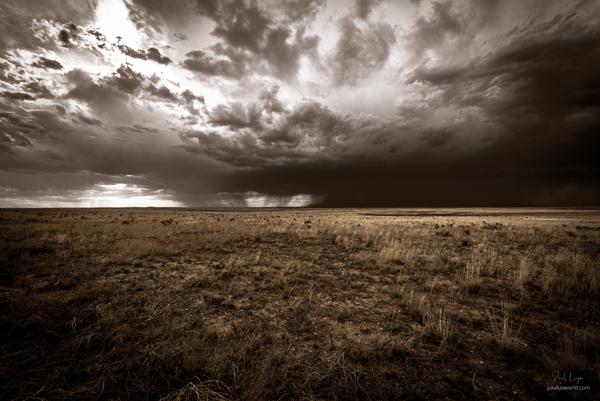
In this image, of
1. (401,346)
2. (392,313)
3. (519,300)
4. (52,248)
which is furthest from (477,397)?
(52,248)

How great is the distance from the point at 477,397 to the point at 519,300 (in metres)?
4.63

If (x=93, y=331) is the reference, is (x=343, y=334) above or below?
below

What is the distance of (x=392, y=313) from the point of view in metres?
5.36

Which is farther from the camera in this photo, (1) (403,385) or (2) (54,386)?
(1) (403,385)

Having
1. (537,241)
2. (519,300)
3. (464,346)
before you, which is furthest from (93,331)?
(537,241)

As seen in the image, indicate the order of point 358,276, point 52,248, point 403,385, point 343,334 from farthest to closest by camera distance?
point 52,248 → point 358,276 → point 343,334 → point 403,385

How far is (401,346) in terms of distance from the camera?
13.0 ft

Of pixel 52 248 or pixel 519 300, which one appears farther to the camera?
pixel 52 248

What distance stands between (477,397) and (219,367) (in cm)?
325

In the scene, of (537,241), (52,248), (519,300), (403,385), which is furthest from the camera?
(537,241)

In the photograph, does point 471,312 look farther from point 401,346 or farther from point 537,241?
point 537,241

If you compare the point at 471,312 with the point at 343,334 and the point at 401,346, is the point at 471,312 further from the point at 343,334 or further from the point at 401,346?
the point at 343,334

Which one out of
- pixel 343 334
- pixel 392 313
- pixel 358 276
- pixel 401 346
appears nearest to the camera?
pixel 401 346

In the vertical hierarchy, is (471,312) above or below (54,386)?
below
